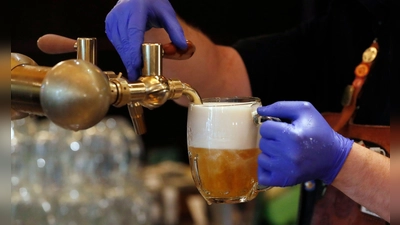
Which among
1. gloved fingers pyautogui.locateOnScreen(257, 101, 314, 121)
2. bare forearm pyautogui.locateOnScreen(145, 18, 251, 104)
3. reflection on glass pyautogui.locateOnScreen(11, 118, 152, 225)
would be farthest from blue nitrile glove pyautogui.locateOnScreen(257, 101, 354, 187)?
reflection on glass pyautogui.locateOnScreen(11, 118, 152, 225)

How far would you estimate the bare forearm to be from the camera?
4.05 ft

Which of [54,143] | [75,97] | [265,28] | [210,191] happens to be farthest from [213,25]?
[75,97]

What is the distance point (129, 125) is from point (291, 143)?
1250 millimetres

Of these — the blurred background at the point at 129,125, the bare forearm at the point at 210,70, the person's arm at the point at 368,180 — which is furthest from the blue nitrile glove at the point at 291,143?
the blurred background at the point at 129,125

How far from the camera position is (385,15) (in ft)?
3.99

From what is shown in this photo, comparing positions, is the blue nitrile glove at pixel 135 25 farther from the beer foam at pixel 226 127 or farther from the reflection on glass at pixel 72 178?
the reflection on glass at pixel 72 178

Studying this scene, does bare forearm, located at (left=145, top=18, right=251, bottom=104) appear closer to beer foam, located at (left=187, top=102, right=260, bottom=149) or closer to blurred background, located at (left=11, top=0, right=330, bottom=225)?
blurred background, located at (left=11, top=0, right=330, bottom=225)

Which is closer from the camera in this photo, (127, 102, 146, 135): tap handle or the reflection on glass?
(127, 102, 146, 135): tap handle

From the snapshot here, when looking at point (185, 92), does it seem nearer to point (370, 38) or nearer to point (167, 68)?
point (167, 68)

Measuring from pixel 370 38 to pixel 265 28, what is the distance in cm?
89

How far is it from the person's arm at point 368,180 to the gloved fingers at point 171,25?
0.31 meters

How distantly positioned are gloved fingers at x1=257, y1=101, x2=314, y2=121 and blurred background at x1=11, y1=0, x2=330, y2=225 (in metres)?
0.73

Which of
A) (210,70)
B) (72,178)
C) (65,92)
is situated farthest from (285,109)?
(72,178)

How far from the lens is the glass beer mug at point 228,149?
753mm
